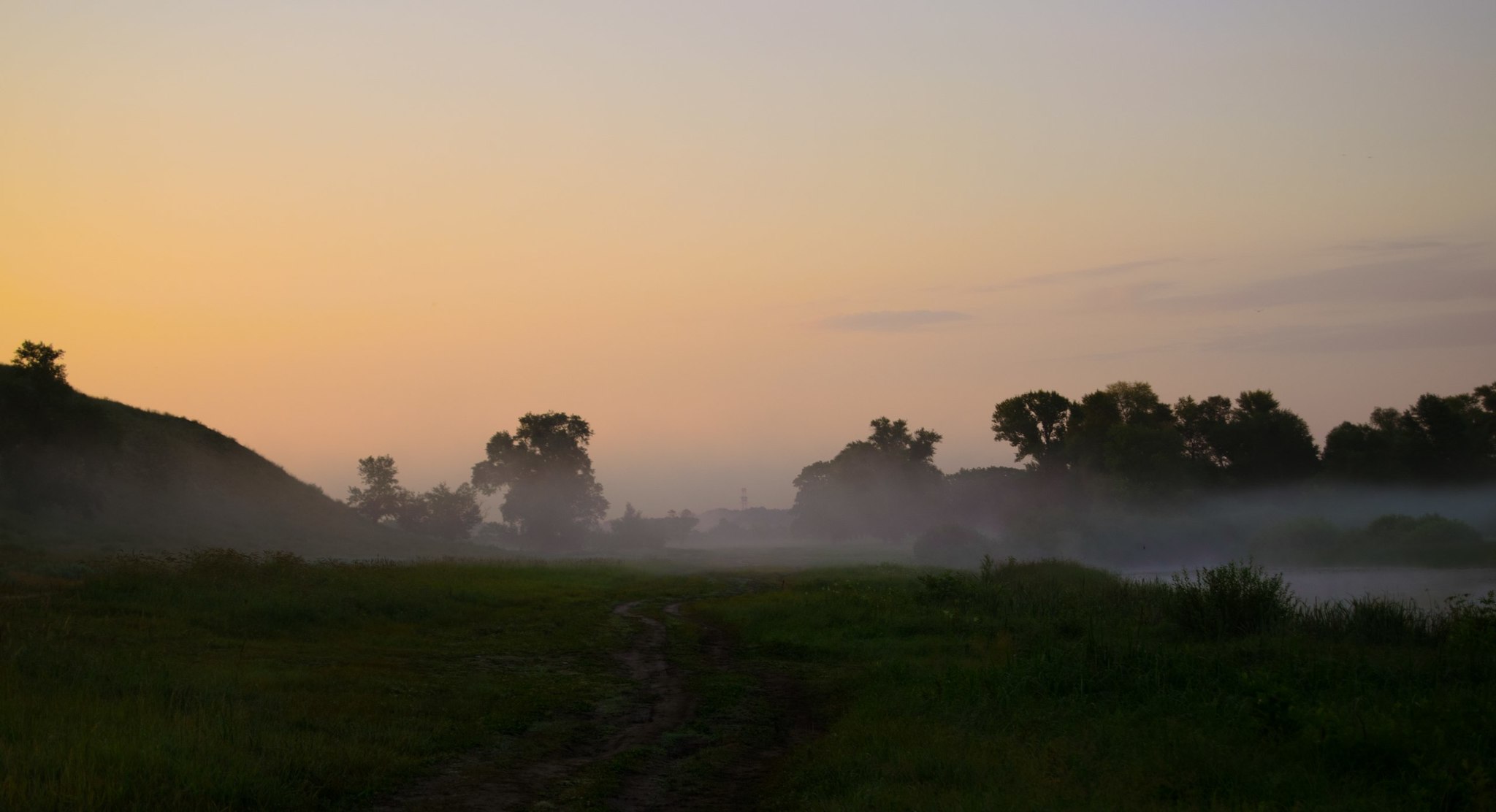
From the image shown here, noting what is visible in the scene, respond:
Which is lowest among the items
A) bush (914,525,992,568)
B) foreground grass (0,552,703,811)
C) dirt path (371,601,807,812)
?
bush (914,525,992,568)

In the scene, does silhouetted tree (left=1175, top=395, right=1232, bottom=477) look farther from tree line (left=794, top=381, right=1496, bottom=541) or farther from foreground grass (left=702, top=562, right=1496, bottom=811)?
foreground grass (left=702, top=562, right=1496, bottom=811)

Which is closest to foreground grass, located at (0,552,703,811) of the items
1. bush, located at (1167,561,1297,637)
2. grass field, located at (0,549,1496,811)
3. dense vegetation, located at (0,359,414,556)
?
grass field, located at (0,549,1496,811)

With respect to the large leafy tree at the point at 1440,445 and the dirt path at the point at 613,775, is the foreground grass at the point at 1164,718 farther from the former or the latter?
the large leafy tree at the point at 1440,445

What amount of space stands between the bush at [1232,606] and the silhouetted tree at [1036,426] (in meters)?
85.0

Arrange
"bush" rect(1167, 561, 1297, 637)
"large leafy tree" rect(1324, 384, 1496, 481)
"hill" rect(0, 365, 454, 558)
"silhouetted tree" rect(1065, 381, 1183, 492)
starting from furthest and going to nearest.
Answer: "silhouetted tree" rect(1065, 381, 1183, 492) < "large leafy tree" rect(1324, 384, 1496, 481) < "hill" rect(0, 365, 454, 558) < "bush" rect(1167, 561, 1297, 637)

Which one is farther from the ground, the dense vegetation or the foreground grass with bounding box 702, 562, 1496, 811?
the dense vegetation

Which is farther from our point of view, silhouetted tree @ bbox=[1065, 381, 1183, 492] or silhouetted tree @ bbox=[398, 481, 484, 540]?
silhouetted tree @ bbox=[398, 481, 484, 540]

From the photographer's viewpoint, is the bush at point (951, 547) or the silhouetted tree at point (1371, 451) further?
the bush at point (951, 547)

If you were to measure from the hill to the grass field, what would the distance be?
32.8 m

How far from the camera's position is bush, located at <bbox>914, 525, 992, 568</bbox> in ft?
288

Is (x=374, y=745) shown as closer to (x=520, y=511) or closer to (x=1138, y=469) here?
(x=1138, y=469)

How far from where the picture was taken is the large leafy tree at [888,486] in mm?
123812

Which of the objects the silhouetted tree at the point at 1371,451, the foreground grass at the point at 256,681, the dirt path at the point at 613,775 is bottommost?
the dirt path at the point at 613,775

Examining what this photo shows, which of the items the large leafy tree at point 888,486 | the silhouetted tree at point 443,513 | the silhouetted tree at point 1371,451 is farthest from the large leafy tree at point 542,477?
the silhouetted tree at point 1371,451
